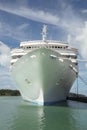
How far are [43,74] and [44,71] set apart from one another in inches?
16.5

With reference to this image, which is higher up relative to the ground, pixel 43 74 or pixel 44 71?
pixel 44 71

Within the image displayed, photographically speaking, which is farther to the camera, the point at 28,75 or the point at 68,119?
the point at 28,75

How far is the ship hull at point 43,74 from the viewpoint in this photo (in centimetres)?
3522

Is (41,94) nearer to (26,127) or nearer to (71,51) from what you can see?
(71,51)

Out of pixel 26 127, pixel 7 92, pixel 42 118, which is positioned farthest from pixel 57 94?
pixel 7 92

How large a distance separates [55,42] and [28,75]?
8718mm

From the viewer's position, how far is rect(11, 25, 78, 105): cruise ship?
35312 millimetres

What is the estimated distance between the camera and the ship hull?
35219 mm

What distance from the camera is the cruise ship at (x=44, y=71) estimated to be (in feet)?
116

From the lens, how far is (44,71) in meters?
35.8

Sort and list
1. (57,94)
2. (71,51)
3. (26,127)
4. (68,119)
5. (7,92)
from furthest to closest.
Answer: (7,92), (71,51), (57,94), (68,119), (26,127)

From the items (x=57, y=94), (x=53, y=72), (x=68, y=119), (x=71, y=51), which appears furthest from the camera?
(x=71, y=51)

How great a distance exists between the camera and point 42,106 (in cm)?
3781

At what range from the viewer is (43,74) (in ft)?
118
